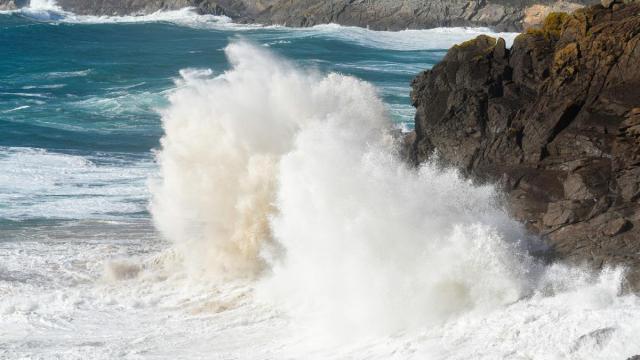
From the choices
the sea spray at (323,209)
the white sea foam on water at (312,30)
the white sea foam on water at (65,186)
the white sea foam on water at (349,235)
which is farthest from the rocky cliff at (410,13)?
the white sea foam on water at (349,235)

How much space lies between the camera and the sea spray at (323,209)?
12898 mm

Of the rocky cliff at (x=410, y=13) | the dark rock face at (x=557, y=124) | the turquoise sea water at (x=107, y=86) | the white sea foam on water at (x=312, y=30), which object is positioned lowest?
the turquoise sea water at (x=107, y=86)

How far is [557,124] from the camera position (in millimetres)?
14148

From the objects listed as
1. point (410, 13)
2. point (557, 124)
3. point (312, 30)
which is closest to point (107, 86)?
point (312, 30)

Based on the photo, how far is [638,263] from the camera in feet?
39.5

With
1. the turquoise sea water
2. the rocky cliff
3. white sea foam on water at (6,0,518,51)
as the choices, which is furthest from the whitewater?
the rocky cliff

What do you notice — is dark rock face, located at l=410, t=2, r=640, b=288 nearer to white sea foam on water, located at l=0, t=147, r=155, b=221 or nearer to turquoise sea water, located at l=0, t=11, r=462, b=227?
turquoise sea water, located at l=0, t=11, r=462, b=227

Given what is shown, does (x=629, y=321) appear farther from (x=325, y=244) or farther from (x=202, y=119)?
(x=202, y=119)

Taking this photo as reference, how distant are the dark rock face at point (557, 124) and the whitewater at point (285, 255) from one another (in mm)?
380

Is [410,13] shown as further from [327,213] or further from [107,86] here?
[327,213]

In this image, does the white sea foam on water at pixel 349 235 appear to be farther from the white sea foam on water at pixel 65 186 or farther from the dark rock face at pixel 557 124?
the white sea foam on water at pixel 65 186

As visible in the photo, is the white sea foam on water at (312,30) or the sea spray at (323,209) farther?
the white sea foam on water at (312,30)

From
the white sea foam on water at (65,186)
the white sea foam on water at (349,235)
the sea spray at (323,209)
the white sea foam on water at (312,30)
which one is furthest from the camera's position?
the white sea foam on water at (312,30)

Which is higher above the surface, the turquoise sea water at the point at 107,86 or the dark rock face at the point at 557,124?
the dark rock face at the point at 557,124
